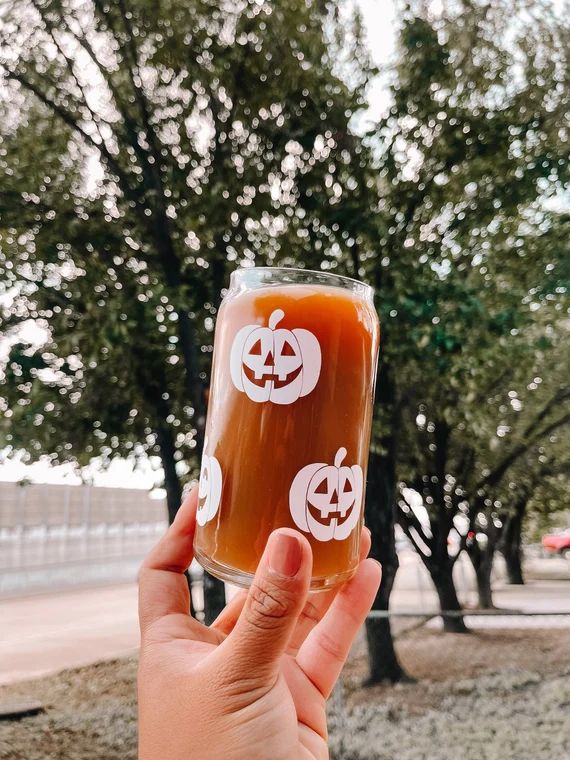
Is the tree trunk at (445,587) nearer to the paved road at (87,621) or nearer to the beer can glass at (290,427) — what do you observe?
the paved road at (87,621)

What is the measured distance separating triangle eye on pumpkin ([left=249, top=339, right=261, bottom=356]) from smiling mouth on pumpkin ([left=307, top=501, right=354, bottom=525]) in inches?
8.1

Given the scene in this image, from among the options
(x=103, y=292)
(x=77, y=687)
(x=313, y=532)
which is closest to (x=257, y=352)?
(x=313, y=532)

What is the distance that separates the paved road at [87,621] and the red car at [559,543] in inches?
12.3

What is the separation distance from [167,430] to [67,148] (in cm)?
175

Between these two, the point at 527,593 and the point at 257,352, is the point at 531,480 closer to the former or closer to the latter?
the point at 527,593

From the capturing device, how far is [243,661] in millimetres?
690

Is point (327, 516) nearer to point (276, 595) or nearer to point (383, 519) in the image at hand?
point (276, 595)

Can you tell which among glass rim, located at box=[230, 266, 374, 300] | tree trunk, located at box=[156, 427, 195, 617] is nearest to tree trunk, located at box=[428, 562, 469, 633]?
tree trunk, located at box=[156, 427, 195, 617]

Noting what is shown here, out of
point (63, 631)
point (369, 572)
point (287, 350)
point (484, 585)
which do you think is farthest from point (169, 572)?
point (484, 585)

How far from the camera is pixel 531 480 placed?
195 inches

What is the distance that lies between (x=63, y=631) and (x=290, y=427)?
12.4 feet

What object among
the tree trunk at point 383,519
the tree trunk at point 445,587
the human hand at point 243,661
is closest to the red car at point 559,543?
the tree trunk at point 445,587

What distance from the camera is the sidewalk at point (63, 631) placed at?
3453 millimetres

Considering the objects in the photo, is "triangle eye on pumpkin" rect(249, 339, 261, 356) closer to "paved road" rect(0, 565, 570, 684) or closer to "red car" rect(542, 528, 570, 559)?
"paved road" rect(0, 565, 570, 684)
